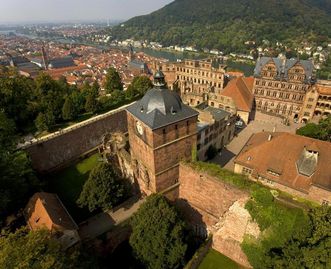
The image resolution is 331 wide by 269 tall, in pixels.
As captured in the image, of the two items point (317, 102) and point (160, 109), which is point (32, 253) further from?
point (317, 102)

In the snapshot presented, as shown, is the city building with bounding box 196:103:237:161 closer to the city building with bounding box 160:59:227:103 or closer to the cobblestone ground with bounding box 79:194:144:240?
the cobblestone ground with bounding box 79:194:144:240

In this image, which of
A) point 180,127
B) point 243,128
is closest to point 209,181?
point 180,127

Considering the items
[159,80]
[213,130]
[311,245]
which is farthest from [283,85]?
[311,245]

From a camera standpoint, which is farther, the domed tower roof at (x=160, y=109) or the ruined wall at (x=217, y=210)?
the domed tower roof at (x=160, y=109)

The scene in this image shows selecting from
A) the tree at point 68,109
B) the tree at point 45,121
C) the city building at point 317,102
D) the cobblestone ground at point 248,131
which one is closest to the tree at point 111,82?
the tree at point 68,109

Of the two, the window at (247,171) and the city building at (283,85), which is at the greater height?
the city building at (283,85)

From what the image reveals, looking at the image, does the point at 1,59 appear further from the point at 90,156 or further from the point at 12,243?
the point at 12,243

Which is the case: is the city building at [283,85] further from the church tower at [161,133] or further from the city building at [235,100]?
the church tower at [161,133]
